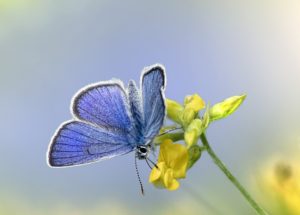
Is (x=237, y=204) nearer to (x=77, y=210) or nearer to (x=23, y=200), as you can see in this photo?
(x=77, y=210)

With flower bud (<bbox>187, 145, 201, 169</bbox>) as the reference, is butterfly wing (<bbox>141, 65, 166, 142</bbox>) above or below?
above

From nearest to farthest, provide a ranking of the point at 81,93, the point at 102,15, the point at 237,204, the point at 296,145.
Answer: the point at 81,93 → the point at 237,204 → the point at 296,145 → the point at 102,15

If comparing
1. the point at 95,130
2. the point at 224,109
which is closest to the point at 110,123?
the point at 95,130

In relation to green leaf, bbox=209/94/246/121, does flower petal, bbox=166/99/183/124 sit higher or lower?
higher

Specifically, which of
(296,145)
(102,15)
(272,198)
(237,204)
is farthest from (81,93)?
(102,15)

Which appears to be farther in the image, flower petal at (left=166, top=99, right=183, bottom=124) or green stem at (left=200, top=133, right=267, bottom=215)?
flower petal at (left=166, top=99, right=183, bottom=124)

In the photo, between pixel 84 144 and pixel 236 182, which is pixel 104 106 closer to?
pixel 84 144
